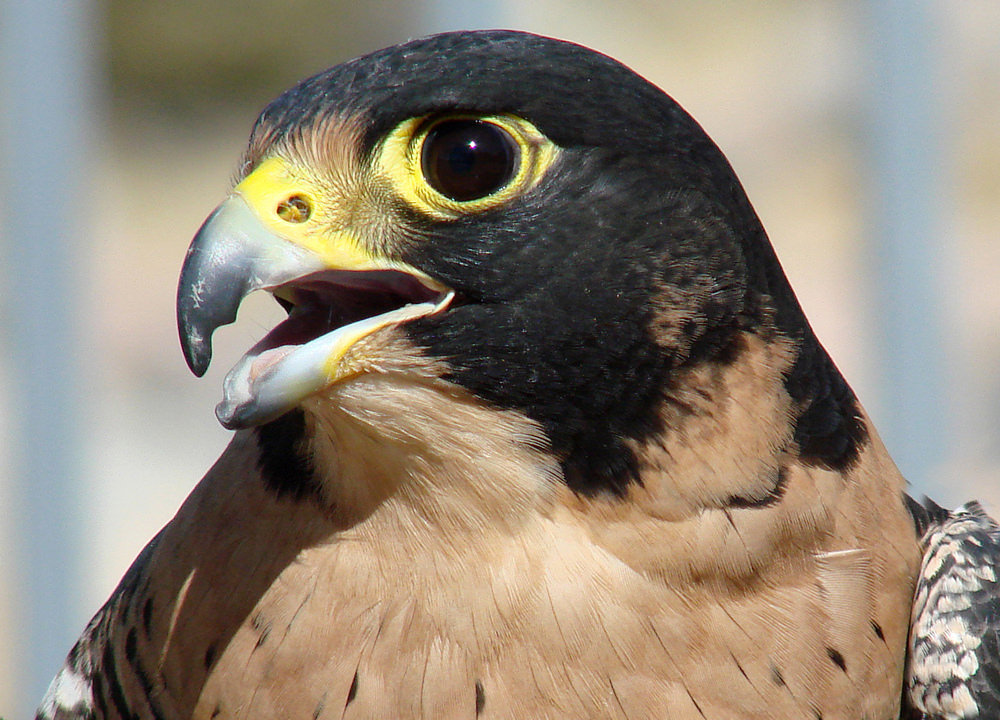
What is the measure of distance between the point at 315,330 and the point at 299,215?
152 mm

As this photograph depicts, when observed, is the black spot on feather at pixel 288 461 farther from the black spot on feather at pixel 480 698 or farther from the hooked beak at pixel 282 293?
the black spot on feather at pixel 480 698

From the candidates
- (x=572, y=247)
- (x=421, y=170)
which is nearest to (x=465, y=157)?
(x=421, y=170)

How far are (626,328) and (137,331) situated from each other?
407 inches

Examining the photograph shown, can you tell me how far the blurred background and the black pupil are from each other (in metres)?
3.43

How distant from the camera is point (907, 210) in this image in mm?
5086

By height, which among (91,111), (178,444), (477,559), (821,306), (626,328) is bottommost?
(178,444)

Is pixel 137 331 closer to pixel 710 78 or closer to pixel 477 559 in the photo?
pixel 710 78

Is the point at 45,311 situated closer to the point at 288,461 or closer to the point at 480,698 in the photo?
the point at 288,461

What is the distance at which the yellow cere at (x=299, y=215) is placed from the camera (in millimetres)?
1662

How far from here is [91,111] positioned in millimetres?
5668

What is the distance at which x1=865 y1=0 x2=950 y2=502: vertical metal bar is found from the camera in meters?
5.09

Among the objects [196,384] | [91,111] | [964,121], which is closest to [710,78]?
[964,121]

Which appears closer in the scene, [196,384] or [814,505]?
[814,505]

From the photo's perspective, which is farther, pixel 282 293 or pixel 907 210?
pixel 907 210
